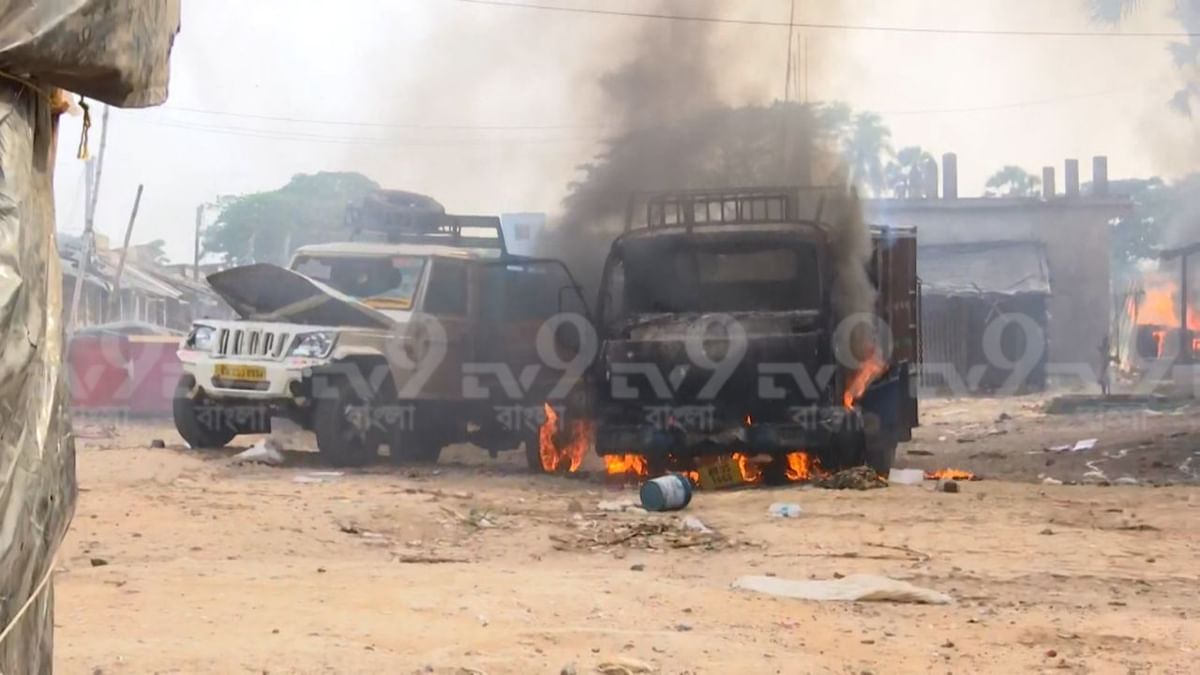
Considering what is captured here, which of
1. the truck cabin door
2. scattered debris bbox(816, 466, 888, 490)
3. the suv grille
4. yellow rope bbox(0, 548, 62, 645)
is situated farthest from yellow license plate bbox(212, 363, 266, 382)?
yellow rope bbox(0, 548, 62, 645)

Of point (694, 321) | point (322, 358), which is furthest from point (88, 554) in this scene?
point (694, 321)

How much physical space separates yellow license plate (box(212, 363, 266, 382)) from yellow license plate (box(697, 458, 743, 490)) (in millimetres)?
4081

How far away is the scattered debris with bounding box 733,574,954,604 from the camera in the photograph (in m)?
6.60

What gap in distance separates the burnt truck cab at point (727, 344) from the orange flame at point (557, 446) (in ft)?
3.98

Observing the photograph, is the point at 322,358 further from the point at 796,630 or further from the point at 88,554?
the point at 796,630

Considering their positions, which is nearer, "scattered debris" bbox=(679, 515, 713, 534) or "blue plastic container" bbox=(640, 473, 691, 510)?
"scattered debris" bbox=(679, 515, 713, 534)

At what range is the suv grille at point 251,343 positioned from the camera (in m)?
12.1

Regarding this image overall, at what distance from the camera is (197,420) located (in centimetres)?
1300

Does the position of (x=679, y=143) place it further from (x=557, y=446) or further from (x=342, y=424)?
(x=342, y=424)

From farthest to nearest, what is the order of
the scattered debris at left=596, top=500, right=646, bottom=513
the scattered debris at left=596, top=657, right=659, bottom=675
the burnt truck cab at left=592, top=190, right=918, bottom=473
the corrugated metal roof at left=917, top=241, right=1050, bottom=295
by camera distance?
the corrugated metal roof at left=917, top=241, right=1050, bottom=295 < the burnt truck cab at left=592, top=190, right=918, bottom=473 < the scattered debris at left=596, top=500, right=646, bottom=513 < the scattered debris at left=596, top=657, right=659, bottom=675

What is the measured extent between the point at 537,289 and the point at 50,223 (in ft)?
35.5

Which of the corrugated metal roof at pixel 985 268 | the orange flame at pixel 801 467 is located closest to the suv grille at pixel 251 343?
the orange flame at pixel 801 467

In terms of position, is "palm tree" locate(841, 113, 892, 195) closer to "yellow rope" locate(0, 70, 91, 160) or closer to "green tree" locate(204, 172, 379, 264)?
"green tree" locate(204, 172, 379, 264)

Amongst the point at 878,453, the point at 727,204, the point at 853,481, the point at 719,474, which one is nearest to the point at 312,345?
the point at 719,474
